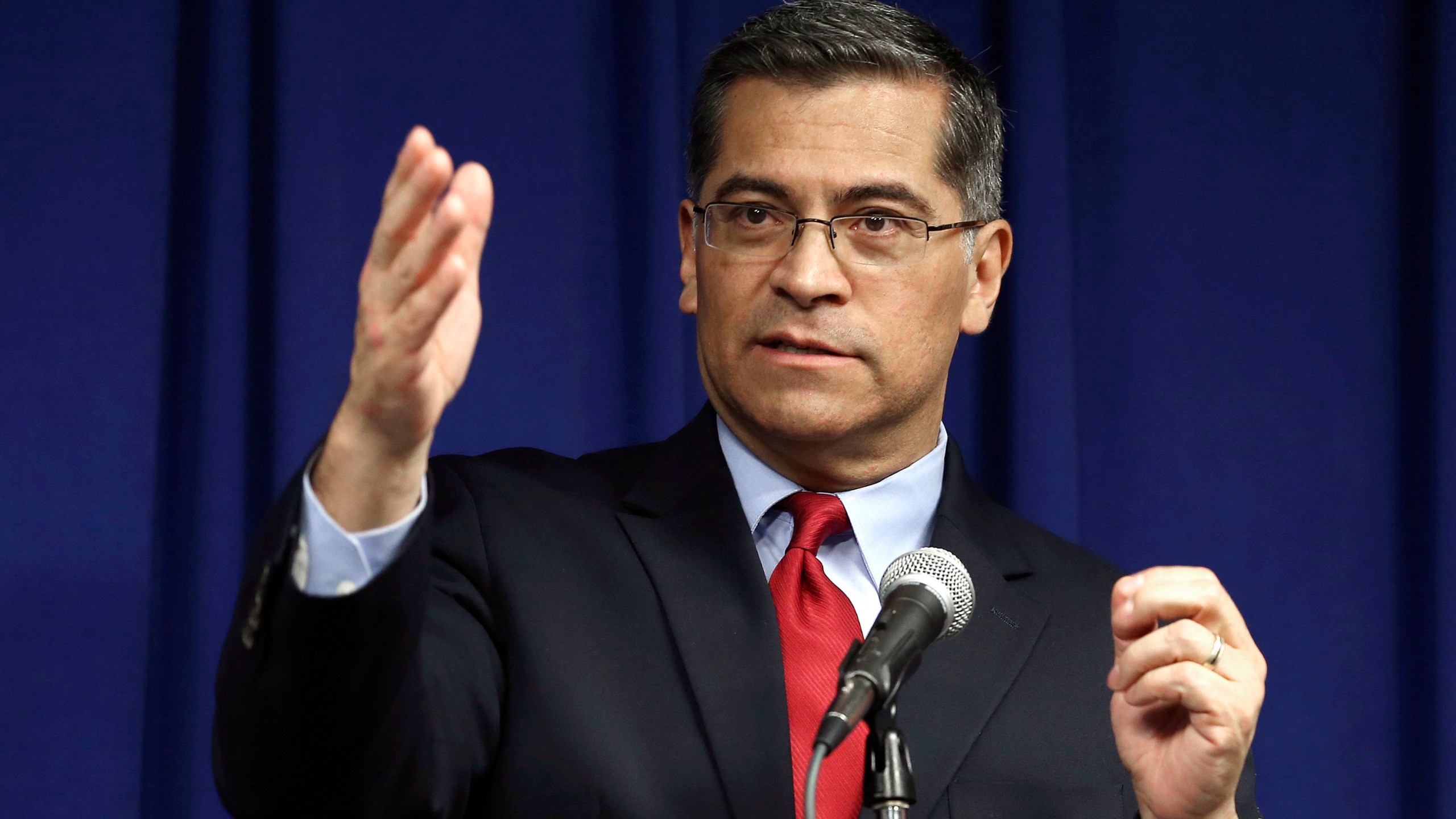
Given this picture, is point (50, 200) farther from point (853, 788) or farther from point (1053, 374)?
point (1053, 374)

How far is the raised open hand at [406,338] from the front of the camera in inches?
37.0

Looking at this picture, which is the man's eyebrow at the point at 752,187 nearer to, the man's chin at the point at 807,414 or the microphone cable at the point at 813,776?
the man's chin at the point at 807,414

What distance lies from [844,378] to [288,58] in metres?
1.10

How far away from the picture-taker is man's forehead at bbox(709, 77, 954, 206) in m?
1.73

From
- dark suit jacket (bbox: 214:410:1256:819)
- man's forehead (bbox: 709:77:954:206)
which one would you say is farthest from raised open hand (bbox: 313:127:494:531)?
man's forehead (bbox: 709:77:954:206)

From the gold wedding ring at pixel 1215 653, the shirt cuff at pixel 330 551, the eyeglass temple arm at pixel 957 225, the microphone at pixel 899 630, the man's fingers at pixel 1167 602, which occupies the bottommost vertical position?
the gold wedding ring at pixel 1215 653

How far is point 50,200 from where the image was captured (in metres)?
1.99

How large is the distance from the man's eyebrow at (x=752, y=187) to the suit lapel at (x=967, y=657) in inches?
18.9

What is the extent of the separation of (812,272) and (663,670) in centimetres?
54

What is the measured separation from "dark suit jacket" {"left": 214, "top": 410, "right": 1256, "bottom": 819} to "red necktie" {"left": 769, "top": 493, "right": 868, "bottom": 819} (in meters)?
0.03

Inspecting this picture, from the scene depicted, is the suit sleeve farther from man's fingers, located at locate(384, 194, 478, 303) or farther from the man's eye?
the man's eye

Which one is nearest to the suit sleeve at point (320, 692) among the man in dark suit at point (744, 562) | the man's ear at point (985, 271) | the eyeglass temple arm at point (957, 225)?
the man in dark suit at point (744, 562)

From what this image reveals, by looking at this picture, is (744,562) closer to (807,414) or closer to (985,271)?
(807,414)

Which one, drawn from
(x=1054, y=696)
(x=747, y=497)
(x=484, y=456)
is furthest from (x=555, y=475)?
(x=1054, y=696)
